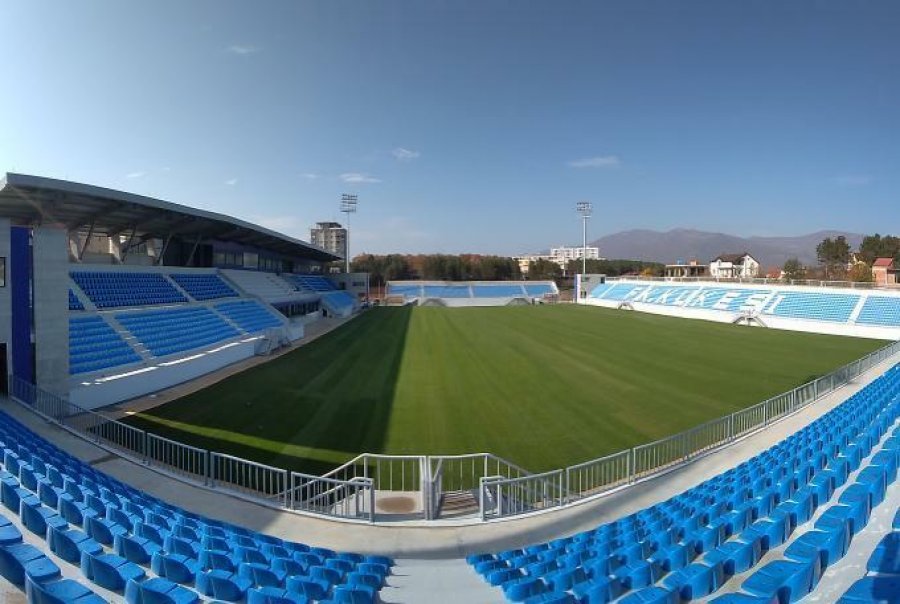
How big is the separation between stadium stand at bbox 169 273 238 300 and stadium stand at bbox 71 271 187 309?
1214 millimetres

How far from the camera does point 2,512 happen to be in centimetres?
510

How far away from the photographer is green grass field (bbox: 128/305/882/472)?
11531 millimetres

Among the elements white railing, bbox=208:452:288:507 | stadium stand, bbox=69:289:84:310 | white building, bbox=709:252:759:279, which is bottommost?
white railing, bbox=208:452:288:507

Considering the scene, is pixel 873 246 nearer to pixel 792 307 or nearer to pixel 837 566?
pixel 792 307

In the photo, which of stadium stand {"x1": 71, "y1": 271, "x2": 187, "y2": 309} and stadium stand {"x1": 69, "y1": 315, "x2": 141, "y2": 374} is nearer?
stadium stand {"x1": 69, "y1": 315, "x2": 141, "y2": 374}

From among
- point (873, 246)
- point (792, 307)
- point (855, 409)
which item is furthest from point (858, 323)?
point (873, 246)

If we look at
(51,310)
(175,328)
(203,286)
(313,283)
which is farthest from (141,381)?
(313,283)

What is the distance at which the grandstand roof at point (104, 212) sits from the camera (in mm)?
16797

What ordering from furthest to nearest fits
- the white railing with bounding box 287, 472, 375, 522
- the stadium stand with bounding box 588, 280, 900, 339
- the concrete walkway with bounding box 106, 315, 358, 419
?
the stadium stand with bounding box 588, 280, 900, 339 → the concrete walkway with bounding box 106, 315, 358, 419 → the white railing with bounding box 287, 472, 375, 522

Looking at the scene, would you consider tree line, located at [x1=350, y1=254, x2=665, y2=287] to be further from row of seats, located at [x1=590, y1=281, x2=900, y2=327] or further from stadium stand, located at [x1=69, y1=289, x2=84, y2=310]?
stadium stand, located at [x1=69, y1=289, x2=84, y2=310]

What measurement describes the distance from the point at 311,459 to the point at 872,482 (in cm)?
995

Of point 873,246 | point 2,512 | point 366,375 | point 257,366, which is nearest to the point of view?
point 2,512

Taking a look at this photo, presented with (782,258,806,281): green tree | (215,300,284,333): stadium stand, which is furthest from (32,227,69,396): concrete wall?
(782,258,806,281): green tree

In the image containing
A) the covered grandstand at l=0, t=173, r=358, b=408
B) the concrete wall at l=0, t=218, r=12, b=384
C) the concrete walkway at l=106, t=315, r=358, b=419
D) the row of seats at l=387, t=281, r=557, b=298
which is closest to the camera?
the concrete wall at l=0, t=218, r=12, b=384
